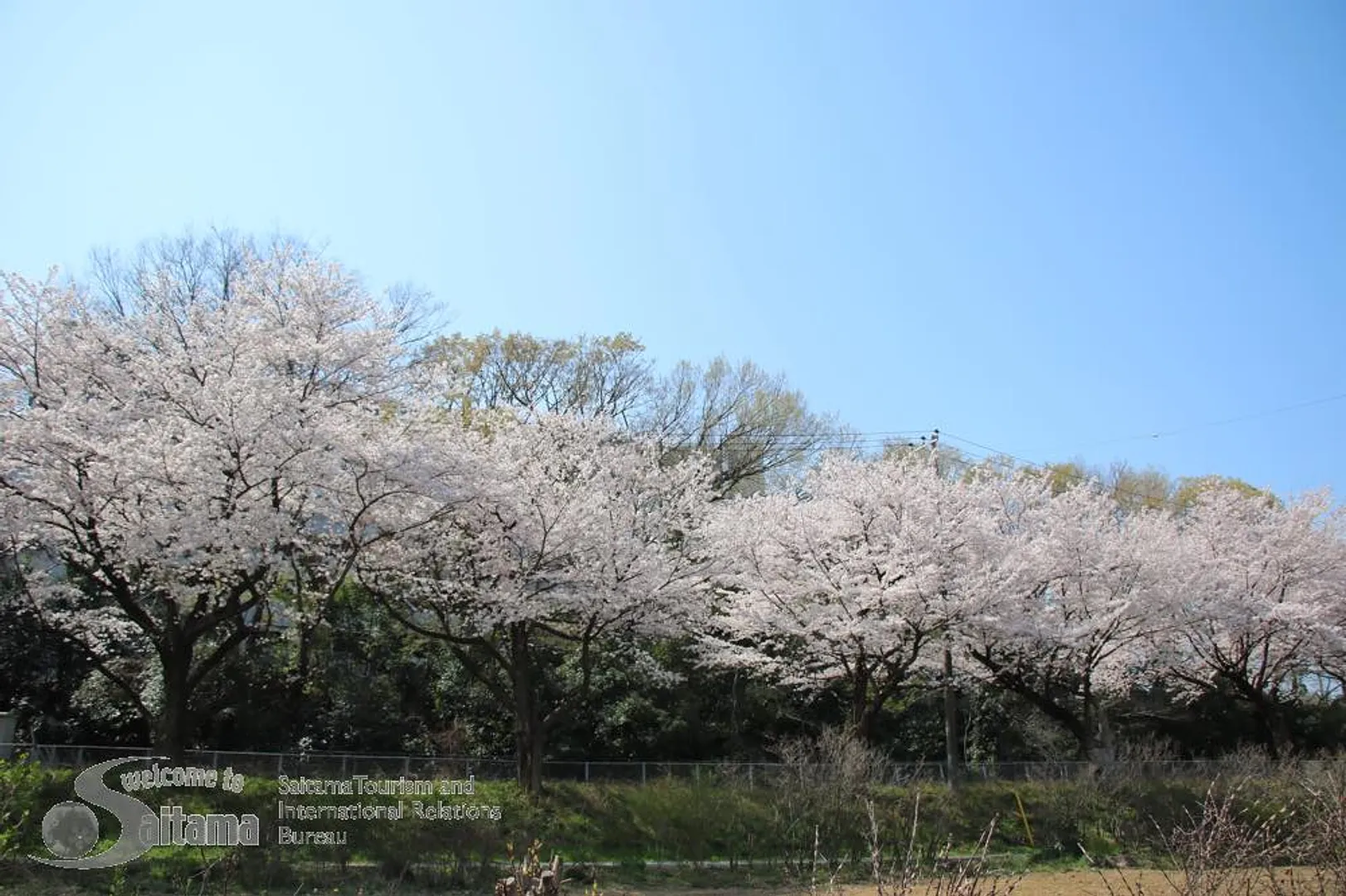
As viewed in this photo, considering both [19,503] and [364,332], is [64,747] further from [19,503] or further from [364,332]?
[364,332]

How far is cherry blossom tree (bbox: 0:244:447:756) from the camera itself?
41.2 feet

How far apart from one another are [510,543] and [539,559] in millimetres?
547

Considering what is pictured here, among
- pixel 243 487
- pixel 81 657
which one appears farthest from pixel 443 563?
pixel 81 657

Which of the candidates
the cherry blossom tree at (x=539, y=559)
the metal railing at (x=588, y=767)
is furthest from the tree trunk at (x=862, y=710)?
the cherry blossom tree at (x=539, y=559)

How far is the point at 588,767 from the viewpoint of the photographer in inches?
675

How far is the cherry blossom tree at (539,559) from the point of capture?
15.7m

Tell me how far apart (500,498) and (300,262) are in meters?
4.75

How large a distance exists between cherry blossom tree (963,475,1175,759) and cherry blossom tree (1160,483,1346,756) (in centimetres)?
90

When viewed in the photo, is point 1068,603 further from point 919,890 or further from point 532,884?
point 532,884

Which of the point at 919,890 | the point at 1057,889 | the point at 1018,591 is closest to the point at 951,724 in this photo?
the point at 1018,591

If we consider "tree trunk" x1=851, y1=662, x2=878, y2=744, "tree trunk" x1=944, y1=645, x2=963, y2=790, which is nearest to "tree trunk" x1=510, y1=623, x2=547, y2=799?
"tree trunk" x1=851, y1=662, x2=878, y2=744

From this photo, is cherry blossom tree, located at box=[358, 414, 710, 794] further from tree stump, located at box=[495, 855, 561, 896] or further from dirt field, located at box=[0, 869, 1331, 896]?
tree stump, located at box=[495, 855, 561, 896]

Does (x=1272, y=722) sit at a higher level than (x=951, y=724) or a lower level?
lower

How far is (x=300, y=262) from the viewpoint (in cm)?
1504
